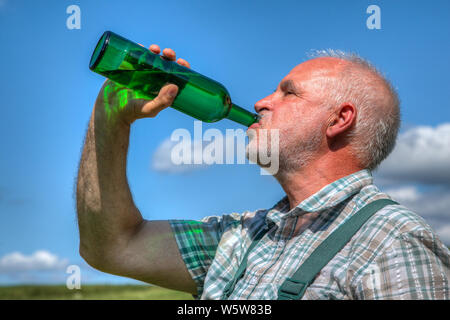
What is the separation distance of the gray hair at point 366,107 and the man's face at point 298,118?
0.05 meters

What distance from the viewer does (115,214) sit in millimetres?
1974

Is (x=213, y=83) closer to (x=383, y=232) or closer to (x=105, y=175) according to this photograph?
(x=105, y=175)

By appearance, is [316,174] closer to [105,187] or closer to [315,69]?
[315,69]

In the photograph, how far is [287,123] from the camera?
6.02ft

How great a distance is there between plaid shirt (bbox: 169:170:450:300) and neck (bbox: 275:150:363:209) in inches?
4.0

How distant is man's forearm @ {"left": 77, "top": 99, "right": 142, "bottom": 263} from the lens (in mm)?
1954

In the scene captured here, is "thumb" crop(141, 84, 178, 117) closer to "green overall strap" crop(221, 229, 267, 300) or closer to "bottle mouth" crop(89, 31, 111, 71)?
"bottle mouth" crop(89, 31, 111, 71)

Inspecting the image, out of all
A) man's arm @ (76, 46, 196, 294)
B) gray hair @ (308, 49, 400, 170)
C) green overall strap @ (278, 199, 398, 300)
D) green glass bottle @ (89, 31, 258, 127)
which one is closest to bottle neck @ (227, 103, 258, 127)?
green glass bottle @ (89, 31, 258, 127)

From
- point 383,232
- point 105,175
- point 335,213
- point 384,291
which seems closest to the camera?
point 384,291

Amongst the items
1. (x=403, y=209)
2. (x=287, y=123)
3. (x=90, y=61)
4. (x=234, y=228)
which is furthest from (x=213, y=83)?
(x=403, y=209)

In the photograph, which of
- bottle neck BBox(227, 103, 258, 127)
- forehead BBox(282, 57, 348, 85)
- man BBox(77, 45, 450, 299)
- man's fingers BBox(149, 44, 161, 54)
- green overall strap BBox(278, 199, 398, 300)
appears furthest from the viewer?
bottle neck BBox(227, 103, 258, 127)

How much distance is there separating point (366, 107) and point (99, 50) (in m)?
1.15

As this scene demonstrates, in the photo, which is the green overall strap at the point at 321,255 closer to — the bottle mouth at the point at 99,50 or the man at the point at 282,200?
the man at the point at 282,200
